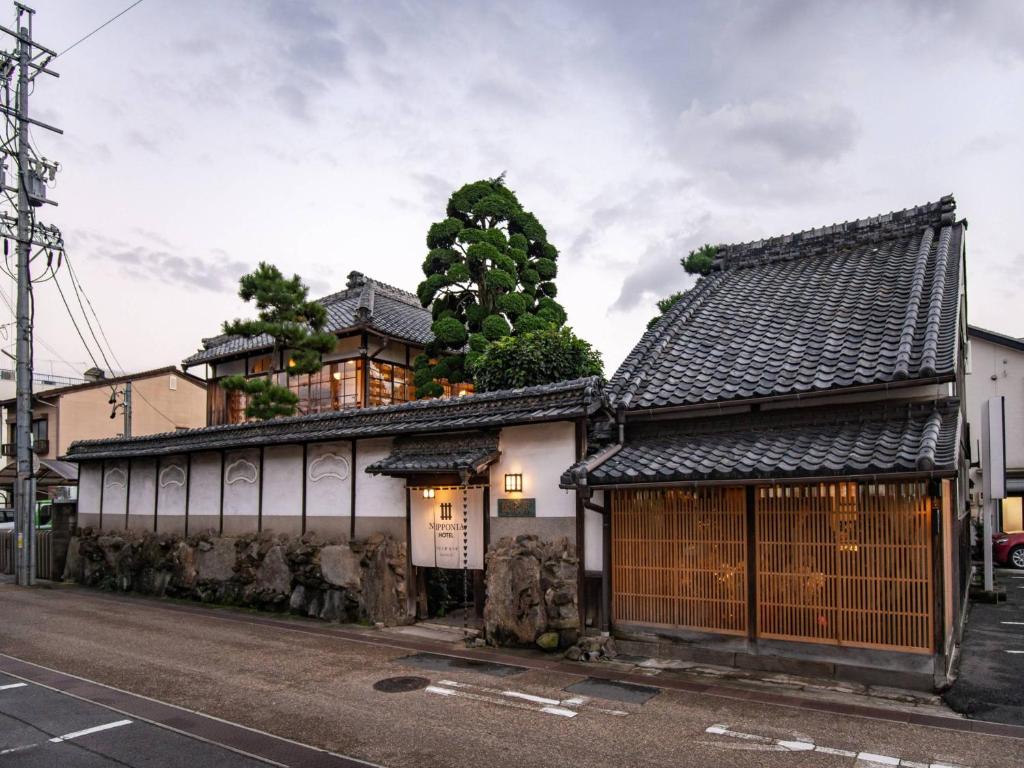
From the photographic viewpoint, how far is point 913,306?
12.8 metres

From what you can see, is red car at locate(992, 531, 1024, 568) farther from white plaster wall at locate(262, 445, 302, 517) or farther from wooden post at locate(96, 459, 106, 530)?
wooden post at locate(96, 459, 106, 530)

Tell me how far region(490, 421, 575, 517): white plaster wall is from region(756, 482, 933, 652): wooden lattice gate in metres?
3.81

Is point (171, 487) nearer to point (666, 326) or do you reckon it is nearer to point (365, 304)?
point (365, 304)

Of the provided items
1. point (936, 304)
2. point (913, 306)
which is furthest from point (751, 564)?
point (936, 304)

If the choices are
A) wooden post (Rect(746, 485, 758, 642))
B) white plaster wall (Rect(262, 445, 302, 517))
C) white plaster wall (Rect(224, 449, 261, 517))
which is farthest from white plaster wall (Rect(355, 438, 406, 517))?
wooden post (Rect(746, 485, 758, 642))

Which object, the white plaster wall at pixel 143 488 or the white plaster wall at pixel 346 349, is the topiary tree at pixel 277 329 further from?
the white plaster wall at pixel 346 349

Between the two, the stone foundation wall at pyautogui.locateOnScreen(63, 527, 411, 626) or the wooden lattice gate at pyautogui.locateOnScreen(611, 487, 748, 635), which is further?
the stone foundation wall at pyautogui.locateOnScreen(63, 527, 411, 626)

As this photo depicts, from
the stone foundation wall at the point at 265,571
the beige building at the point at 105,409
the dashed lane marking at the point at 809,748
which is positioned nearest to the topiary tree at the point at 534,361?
the stone foundation wall at the point at 265,571

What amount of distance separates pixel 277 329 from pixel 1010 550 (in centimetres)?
2599

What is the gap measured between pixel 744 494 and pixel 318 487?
11027 millimetres

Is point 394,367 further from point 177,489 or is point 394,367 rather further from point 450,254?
point 177,489

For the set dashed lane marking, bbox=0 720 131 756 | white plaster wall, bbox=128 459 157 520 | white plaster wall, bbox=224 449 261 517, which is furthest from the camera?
white plaster wall, bbox=128 459 157 520

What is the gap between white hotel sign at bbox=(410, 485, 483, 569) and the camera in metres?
15.0

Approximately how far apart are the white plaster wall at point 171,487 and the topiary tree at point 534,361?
10.0 metres
